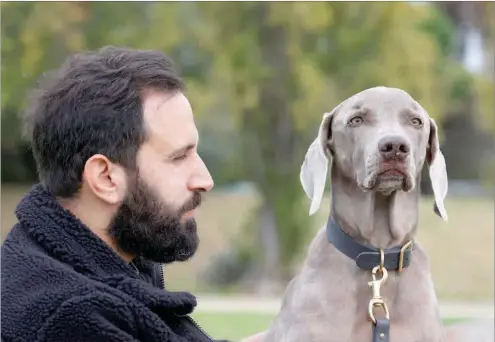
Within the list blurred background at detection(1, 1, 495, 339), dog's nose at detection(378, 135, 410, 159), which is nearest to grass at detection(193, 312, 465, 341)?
blurred background at detection(1, 1, 495, 339)

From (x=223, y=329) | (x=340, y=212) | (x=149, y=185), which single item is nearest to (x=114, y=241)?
(x=149, y=185)

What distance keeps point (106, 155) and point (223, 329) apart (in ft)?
16.8

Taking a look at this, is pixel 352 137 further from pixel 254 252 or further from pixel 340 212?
pixel 254 252

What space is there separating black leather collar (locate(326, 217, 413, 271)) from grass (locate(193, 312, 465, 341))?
384 cm

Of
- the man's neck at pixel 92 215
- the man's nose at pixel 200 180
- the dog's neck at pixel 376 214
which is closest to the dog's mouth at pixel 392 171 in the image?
the dog's neck at pixel 376 214

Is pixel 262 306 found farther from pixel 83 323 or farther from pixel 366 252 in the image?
pixel 83 323

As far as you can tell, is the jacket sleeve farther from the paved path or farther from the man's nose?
the paved path

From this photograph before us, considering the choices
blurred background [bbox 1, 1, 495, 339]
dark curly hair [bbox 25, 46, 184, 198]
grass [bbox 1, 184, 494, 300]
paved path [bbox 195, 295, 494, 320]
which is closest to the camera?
dark curly hair [bbox 25, 46, 184, 198]

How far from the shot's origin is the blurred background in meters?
10.8

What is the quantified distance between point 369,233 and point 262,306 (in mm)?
6865

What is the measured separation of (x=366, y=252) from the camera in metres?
2.45

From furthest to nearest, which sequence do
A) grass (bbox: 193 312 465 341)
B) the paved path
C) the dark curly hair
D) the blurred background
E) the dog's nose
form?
1. the blurred background
2. the paved path
3. grass (bbox: 193 312 465 341)
4. the dog's nose
5. the dark curly hair

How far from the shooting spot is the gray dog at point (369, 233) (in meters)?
2.39

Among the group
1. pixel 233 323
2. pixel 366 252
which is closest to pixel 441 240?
pixel 233 323
